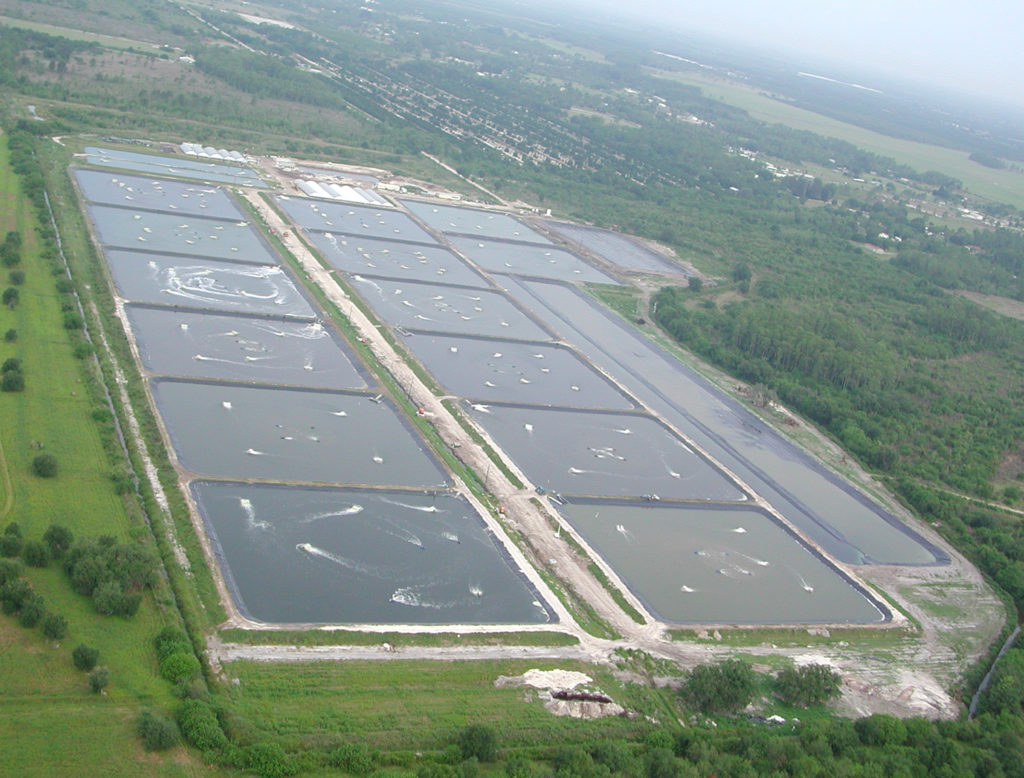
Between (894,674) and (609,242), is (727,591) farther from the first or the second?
(609,242)

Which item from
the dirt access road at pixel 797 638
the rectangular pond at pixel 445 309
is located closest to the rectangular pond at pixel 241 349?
the rectangular pond at pixel 445 309

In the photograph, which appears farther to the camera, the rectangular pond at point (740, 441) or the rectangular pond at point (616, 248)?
the rectangular pond at point (616, 248)

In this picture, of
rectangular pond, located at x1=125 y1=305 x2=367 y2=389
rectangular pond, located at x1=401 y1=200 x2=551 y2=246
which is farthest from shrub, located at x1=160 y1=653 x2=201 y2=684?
rectangular pond, located at x1=401 y1=200 x2=551 y2=246

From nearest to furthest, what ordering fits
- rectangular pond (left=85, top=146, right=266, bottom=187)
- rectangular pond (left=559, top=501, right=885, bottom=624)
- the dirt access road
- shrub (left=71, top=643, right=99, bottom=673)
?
shrub (left=71, top=643, right=99, bottom=673), the dirt access road, rectangular pond (left=559, top=501, right=885, bottom=624), rectangular pond (left=85, top=146, right=266, bottom=187)

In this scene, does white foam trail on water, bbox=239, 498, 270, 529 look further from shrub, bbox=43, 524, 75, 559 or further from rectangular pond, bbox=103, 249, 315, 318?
rectangular pond, bbox=103, 249, 315, 318

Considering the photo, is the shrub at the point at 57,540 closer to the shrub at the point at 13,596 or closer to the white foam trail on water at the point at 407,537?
the shrub at the point at 13,596

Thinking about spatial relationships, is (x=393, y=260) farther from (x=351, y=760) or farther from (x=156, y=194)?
(x=351, y=760)

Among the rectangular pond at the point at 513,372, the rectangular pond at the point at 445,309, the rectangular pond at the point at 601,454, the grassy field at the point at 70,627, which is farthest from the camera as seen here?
the rectangular pond at the point at 445,309

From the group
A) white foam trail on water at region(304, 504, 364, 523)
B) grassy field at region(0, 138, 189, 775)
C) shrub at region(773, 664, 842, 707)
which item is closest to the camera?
grassy field at region(0, 138, 189, 775)
